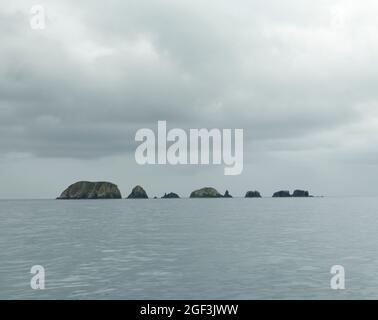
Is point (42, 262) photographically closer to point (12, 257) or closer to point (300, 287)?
point (12, 257)

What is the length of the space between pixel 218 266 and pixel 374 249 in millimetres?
30101

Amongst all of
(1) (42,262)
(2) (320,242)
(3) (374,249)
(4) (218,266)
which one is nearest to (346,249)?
(3) (374,249)

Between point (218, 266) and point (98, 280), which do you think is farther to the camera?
point (218, 266)

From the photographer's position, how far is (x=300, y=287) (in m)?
36.4

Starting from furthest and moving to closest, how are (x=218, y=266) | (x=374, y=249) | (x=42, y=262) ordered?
(x=374, y=249), (x=42, y=262), (x=218, y=266)

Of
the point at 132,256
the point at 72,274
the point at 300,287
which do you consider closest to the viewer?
the point at 300,287
